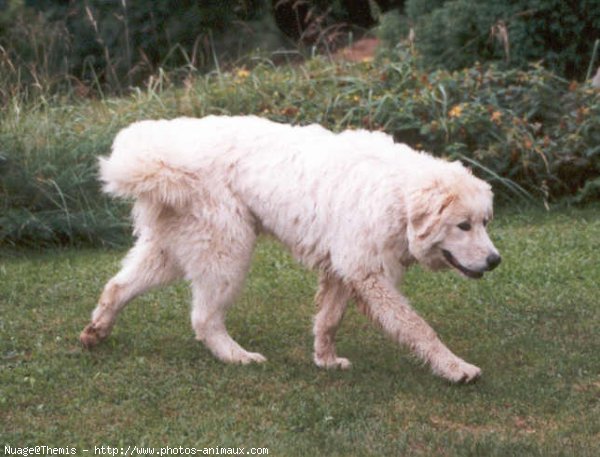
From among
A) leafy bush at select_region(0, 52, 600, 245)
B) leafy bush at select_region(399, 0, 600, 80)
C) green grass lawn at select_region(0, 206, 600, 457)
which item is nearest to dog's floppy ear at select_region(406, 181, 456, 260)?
green grass lawn at select_region(0, 206, 600, 457)

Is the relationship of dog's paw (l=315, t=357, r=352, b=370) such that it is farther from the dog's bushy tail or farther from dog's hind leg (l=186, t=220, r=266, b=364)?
the dog's bushy tail

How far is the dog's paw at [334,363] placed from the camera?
640 cm

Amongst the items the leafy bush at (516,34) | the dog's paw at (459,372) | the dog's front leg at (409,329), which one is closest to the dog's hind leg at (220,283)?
the dog's front leg at (409,329)

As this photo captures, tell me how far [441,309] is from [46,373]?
8.90 feet

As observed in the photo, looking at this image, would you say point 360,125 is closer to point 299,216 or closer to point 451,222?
point 299,216

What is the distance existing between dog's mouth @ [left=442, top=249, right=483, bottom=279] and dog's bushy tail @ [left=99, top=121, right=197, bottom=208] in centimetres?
148

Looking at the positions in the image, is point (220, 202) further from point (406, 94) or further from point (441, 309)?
point (406, 94)

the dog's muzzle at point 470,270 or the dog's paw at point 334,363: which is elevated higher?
the dog's muzzle at point 470,270

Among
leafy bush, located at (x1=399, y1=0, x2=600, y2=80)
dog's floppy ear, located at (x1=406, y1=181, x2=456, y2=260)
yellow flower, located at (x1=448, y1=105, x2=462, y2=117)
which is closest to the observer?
dog's floppy ear, located at (x1=406, y1=181, x2=456, y2=260)

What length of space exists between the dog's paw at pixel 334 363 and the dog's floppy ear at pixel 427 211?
2.86ft

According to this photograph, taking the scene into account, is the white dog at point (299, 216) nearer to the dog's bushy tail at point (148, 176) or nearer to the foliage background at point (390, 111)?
the dog's bushy tail at point (148, 176)

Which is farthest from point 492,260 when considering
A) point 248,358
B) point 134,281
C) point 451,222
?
point 134,281

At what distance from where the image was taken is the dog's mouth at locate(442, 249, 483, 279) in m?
6.01

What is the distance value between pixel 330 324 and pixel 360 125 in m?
4.41
